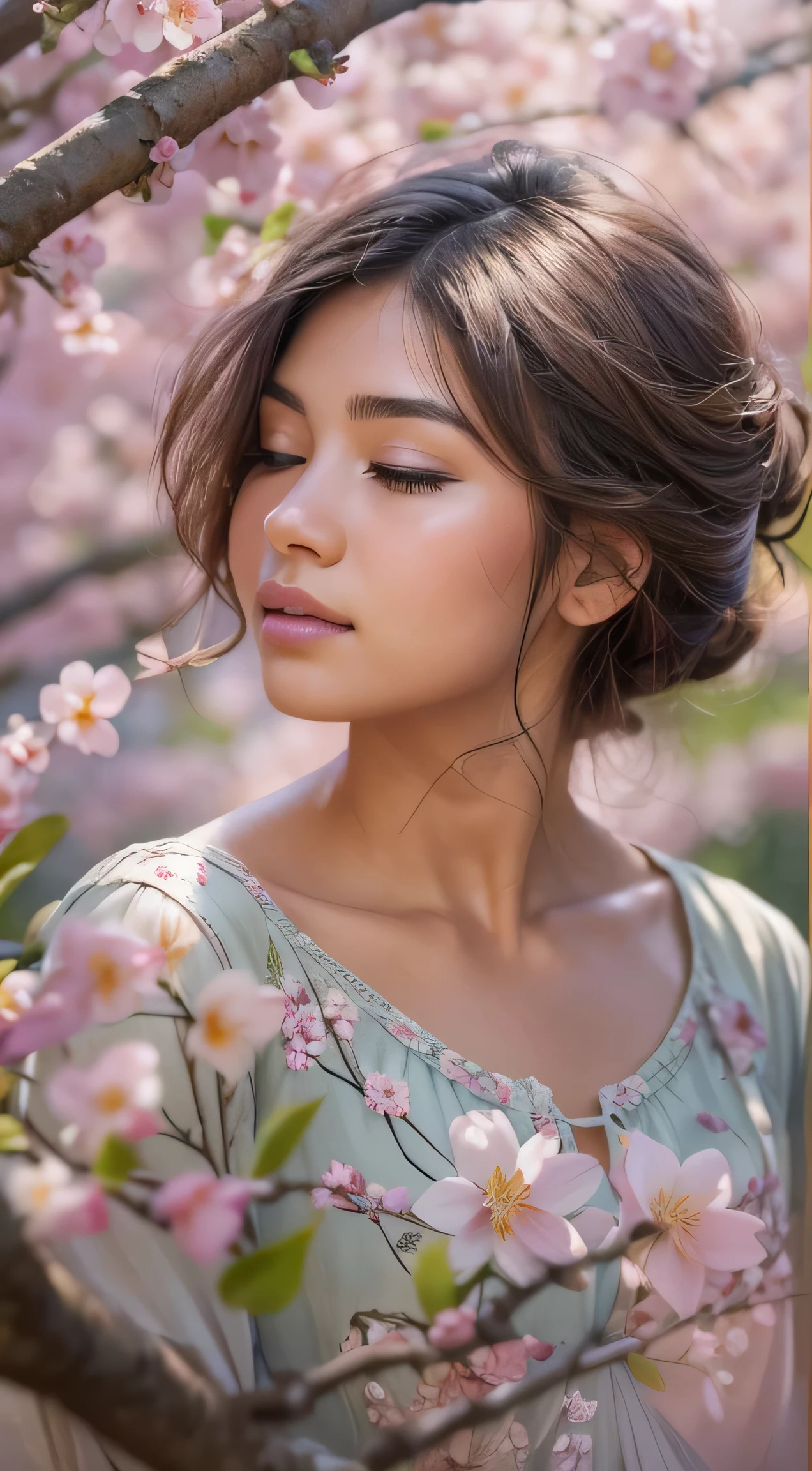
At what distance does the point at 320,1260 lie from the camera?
672 mm

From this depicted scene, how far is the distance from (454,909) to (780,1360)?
0.42 m

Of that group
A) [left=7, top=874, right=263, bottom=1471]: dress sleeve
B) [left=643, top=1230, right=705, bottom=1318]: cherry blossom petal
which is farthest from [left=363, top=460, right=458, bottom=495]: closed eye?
[left=643, top=1230, right=705, bottom=1318]: cherry blossom petal

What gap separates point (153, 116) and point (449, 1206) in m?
0.63

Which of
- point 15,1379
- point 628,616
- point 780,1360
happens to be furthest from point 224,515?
point 780,1360

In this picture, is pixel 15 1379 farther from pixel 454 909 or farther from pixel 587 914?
pixel 587 914

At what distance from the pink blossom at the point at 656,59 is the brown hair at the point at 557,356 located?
0.45ft

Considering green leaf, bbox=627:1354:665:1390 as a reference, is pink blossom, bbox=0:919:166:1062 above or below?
above

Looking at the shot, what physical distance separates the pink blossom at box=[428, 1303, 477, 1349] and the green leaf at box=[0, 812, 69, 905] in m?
0.37

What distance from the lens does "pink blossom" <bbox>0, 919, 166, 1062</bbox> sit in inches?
20.6

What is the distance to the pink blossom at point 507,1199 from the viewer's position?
27.3 inches

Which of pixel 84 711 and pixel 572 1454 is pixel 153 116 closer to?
pixel 84 711

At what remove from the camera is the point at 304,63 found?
0.70 metres

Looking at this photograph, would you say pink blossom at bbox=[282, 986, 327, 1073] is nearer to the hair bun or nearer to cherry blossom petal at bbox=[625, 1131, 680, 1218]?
cherry blossom petal at bbox=[625, 1131, 680, 1218]

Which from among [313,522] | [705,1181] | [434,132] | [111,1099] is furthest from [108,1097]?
[434,132]
